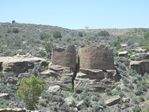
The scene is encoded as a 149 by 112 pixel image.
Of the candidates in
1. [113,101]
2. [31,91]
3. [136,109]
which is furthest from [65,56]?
[136,109]

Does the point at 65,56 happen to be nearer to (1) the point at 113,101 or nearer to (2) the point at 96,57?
(2) the point at 96,57

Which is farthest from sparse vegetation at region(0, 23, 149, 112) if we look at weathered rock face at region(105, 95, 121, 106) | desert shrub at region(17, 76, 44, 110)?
weathered rock face at region(105, 95, 121, 106)

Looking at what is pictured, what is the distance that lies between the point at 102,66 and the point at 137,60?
7941 millimetres

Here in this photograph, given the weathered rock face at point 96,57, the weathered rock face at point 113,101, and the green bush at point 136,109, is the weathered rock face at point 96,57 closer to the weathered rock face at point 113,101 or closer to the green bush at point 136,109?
the weathered rock face at point 113,101

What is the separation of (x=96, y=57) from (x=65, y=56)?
3.03 metres

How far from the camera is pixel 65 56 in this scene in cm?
4397

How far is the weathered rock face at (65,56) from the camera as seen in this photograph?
144 ft

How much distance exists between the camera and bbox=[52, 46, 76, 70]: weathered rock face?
4391 centimetres

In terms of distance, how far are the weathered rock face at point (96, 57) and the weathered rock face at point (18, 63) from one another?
5.12m

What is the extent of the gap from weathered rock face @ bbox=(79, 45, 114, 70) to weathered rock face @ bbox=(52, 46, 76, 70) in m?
0.87

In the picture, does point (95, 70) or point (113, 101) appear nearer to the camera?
point (113, 101)

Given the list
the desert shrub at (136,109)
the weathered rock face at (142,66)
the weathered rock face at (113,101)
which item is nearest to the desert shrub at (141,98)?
the weathered rock face at (113,101)

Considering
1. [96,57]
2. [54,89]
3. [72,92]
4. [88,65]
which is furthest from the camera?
[88,65]

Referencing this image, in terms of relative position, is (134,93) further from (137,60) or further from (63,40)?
(63,40)
